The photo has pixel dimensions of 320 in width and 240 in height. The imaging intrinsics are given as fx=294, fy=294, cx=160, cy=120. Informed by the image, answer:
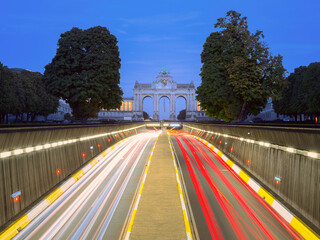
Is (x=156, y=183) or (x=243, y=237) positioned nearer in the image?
(x=243, y=237)

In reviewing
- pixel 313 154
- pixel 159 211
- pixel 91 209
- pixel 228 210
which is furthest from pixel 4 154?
pixel 313 154

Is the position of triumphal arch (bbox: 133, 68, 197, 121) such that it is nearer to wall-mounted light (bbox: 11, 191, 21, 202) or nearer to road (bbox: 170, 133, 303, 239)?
road (bbox: 170, 133, 303, 239)

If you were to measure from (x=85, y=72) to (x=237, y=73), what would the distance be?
19986 millimetres

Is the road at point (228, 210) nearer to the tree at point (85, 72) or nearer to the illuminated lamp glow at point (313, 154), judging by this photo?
the illuminated lamp glow at point (313, 154)

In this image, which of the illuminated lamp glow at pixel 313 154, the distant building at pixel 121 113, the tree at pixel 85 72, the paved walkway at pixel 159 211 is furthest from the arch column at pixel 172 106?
the illuminated lamp glow at pixel 313 154

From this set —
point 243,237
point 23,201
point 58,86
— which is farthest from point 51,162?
point 58,86

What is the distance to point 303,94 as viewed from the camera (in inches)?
2406

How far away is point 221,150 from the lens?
21266 millimetres

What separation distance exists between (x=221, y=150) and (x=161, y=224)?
14112mm

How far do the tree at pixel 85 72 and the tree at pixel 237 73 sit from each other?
13445 mm

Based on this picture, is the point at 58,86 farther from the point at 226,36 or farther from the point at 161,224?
the point at 161,224

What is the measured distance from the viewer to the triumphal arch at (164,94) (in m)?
164

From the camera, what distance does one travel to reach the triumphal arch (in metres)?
164

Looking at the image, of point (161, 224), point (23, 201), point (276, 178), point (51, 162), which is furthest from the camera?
point (51, 162)
